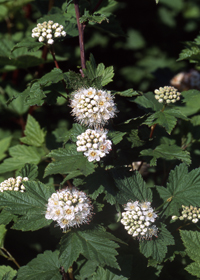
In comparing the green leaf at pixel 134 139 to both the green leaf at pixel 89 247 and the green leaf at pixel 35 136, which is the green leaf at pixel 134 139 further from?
the green leaf at pixel 35 136

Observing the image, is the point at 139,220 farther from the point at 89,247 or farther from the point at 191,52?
the point at 191,52

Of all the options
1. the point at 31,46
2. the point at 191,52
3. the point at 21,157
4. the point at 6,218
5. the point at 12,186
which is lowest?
the point at 21,157

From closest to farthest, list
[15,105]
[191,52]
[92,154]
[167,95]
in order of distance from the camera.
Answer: [92,154] < [167,95] < [191,52] < [15,105]

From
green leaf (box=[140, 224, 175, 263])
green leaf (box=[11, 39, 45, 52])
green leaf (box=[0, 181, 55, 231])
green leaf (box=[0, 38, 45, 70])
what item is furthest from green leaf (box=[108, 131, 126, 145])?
green leaf (box=[0, 38, 45, 70])

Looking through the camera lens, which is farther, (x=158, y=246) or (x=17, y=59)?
(x=17, y=59)

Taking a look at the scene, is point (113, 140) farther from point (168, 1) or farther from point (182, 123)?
point (168, 1)

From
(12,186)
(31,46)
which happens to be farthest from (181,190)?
(31,46)

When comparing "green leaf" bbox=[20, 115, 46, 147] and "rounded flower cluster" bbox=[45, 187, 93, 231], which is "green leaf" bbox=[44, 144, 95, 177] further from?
"green leaf" bbox=[20, 115, 46, 147]
